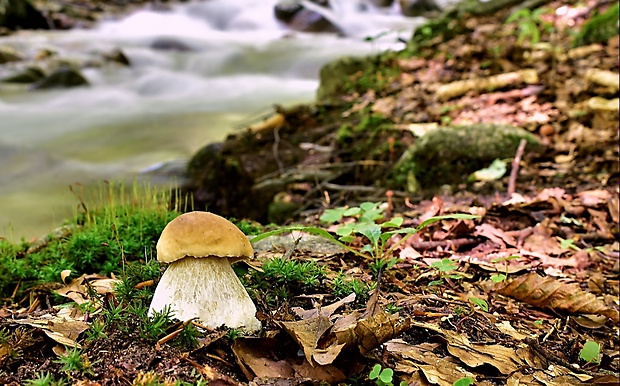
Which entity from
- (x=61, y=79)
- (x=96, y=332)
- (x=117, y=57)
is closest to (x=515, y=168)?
(x=96, y=332)

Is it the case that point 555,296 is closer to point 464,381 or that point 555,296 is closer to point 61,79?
point 464,381

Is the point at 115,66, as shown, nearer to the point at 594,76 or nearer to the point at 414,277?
the point at 594,76

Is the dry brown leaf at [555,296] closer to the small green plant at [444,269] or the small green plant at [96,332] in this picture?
the small green plant at [444,269]

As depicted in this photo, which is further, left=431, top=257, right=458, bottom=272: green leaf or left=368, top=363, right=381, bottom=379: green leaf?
left=431, top=257, right=458, bottom=272: green leaf

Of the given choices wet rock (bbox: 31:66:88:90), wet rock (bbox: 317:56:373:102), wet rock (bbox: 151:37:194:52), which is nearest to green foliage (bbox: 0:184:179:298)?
wet rock (bbox: 317:56:373:102)

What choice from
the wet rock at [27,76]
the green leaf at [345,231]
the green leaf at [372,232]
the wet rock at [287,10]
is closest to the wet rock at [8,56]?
the wet rock at [27,76]

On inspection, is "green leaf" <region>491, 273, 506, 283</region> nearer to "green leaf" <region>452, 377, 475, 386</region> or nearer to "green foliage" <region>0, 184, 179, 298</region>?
"green leaf" <region>452, 377, 475, 386</region>
